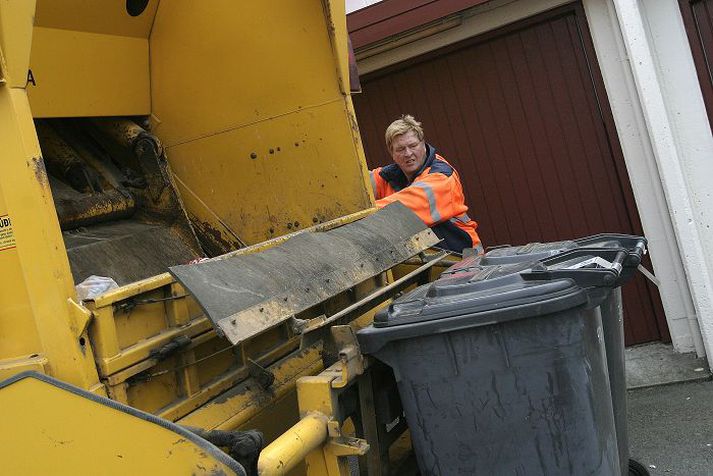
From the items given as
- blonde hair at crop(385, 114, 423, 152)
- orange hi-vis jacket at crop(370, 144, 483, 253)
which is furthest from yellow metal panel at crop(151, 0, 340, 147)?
blonde hair at crop(385, 114, 423, 152)

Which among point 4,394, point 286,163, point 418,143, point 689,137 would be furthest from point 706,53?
point 4,394

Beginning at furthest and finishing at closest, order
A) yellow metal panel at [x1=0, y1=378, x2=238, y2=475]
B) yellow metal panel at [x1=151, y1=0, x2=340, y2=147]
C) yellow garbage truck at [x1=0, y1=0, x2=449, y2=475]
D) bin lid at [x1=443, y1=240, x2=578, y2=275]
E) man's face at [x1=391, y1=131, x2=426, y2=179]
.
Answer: man's face at [x1=391, y1=131, x2=426, y2=179] < yellow metal panel at [x1=151, y1=0, x2=340, y2=147] < bin lid at [x1=443, y1=240, x2=578, y2=275] < yellow garbage truck at [x1=0, y1=0, x2=449, y2=475] < yellow metal panel at [x1=0, y1=378, x2=238, y2=475]

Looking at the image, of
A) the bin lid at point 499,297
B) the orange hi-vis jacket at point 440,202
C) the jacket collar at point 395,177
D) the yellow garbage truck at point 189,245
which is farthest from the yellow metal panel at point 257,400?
the jacket collar at point 395,177

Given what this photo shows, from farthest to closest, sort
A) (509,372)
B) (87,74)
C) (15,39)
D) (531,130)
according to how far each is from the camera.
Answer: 1. (531,130)
2. (87,74)
3. (509,372)
4. (15,39)

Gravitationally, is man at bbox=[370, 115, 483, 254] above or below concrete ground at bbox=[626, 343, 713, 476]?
above

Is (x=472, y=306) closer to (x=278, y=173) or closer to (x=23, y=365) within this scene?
(x=23, y=365)

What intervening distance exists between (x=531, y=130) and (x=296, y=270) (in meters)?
3.23

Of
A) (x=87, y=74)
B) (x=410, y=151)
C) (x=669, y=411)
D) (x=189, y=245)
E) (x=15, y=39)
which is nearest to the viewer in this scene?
(x=15, y=39)

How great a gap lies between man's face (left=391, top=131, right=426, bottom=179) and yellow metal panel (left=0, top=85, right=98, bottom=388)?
93.9 inches

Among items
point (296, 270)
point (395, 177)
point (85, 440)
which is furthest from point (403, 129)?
point (85, 440)

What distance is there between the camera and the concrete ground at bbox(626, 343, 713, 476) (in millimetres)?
3686

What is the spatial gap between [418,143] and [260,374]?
1977mm

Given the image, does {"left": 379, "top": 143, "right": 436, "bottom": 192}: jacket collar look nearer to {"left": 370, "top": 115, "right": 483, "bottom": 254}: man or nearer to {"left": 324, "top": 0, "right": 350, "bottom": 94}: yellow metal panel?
{"left": 370, "top": 115, "right": 483, "bottom": 254}: man

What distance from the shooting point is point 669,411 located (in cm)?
429
